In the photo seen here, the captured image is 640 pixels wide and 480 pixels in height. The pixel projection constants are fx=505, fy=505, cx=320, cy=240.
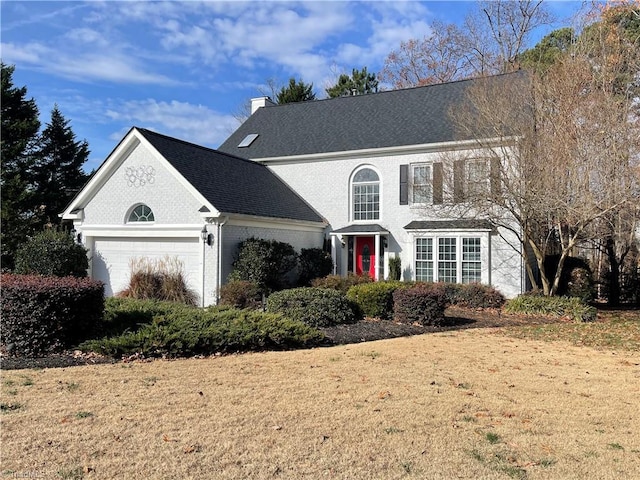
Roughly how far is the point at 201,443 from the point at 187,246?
13093 millimetres

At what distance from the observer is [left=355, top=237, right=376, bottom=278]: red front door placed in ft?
69.8

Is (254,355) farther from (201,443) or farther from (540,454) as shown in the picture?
(540,454)

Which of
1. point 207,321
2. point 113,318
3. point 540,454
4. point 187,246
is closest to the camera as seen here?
point 540,454

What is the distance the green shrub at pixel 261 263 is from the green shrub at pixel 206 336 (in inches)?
207

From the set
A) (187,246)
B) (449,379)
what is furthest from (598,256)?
(449,379)

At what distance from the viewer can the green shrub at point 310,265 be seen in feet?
63.8

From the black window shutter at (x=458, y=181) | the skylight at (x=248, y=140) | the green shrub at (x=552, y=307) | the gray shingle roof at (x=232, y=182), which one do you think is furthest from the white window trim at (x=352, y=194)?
the green shrub at (x=552, y=307)

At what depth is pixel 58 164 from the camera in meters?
31.4

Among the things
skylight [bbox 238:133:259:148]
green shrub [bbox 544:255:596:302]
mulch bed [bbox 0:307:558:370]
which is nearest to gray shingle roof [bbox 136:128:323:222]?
skylight [bbox 238:133:259:148]

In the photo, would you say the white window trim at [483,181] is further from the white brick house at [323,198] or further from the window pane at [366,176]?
the window pane at [366,176]

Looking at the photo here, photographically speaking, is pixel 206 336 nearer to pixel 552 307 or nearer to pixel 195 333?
pixel 195 333

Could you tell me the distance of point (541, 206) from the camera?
14727 millimetres

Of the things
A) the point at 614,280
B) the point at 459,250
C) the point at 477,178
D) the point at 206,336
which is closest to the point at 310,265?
the point at 459,250

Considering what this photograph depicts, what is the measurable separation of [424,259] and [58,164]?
24090mm
